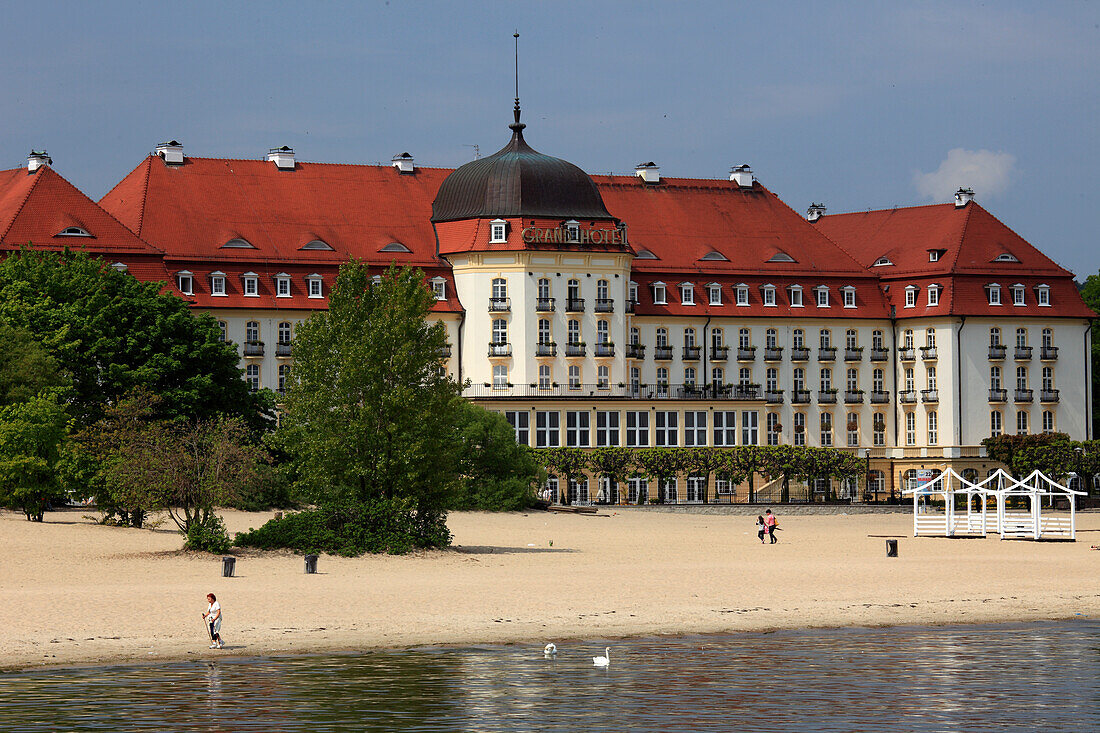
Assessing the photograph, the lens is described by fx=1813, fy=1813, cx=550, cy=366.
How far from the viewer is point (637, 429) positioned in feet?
355

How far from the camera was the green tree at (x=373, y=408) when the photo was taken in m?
60.6

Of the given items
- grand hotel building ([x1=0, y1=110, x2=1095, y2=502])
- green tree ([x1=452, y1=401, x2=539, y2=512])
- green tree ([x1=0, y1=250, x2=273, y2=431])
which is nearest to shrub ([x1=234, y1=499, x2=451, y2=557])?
green tree ([x1=0, y1=250, x2=273, y2=431])

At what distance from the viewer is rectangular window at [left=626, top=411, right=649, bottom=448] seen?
10800 centimetres

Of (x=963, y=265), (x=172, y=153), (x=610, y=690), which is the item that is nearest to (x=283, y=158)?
(x=172, y=153)

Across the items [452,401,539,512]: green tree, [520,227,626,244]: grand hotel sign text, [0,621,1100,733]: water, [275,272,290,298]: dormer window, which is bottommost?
[0,621,1100,733]: water

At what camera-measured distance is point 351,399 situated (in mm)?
61281

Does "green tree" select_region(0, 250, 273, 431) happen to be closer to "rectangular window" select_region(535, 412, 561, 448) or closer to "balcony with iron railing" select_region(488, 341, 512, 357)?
"rectangular window" select_region(535, 412, 561, 448)

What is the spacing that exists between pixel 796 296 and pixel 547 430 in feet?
72.8

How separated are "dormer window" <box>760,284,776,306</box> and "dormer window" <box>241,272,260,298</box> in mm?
33079

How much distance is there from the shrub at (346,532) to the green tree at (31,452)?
37.3 feet

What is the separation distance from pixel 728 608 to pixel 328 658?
12.8 m

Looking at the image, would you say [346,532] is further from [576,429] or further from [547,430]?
[576,429]

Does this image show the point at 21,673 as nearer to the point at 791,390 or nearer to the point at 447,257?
the point at 447,257

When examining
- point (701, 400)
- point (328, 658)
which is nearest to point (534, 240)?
point (701, 400)
